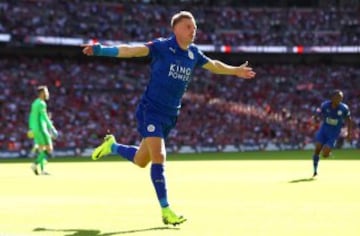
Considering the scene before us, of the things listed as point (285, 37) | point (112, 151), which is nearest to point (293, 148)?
point (285, 37)

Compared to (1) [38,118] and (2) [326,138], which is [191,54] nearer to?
(2) [326,138]

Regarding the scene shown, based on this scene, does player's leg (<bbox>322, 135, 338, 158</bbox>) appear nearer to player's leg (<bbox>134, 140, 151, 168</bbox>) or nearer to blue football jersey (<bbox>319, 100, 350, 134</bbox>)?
blue football jersey (<bbox>319, 100, 350, 134</bbox>)

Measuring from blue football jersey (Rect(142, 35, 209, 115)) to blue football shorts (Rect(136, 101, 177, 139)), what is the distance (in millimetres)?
62

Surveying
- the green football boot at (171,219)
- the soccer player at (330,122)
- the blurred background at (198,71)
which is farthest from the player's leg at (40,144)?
the blurred background at (198,71)

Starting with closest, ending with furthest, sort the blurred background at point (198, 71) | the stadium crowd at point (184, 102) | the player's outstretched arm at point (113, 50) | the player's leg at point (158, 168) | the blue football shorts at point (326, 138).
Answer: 1. the player's outstretched arm at point (113, 50)
2. the player's leg at point (158, 168)
3. the blue football shorts at point (326, 138)
4. the stadium crowd at point (184, 102)
5. the blurred background at point (198, 71)

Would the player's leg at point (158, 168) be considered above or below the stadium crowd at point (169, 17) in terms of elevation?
below

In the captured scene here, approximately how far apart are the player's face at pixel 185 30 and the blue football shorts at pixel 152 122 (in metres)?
0.93

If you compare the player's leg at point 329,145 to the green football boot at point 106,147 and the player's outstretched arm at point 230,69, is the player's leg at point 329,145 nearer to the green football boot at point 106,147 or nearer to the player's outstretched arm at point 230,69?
the green football boot at point 106,147

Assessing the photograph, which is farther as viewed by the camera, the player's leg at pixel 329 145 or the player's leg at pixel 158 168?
the player's leg at pixel 329 145

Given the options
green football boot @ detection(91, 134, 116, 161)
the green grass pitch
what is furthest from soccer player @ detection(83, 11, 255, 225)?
green football boot @ detection(91, 134, 116, 161)

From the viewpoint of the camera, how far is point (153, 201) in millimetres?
11164

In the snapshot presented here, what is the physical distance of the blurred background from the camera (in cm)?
4066

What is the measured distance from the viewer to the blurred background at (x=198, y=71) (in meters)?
40.7

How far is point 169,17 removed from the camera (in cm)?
5181
